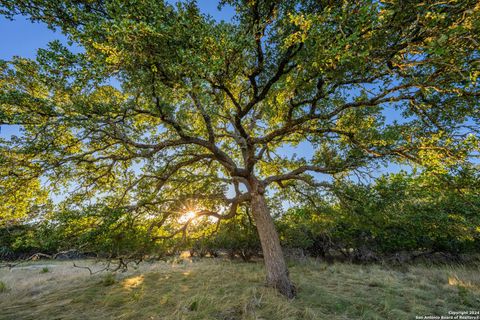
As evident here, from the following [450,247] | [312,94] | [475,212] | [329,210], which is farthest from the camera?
[450,247]

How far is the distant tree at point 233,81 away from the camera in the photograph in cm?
312

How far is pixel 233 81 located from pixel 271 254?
17.2 feet

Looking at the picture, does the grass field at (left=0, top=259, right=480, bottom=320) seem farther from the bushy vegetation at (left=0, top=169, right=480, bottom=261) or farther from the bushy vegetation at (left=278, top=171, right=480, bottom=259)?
the bushy vegetation at (left=278, top=171, right=480, bottom=259)

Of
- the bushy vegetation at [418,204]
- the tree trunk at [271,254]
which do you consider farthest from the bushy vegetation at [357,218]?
the tree trunk at [271,254]

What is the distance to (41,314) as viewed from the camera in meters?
4.72

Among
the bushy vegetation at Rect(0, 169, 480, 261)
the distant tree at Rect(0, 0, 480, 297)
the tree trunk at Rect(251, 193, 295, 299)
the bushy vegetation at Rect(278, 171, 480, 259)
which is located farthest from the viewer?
the tree trunk at Rect(251, 193, 295, 299)

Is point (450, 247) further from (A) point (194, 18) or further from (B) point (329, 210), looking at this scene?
(A) point (194, 18)

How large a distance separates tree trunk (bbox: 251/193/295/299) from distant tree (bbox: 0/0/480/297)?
0.04 meters

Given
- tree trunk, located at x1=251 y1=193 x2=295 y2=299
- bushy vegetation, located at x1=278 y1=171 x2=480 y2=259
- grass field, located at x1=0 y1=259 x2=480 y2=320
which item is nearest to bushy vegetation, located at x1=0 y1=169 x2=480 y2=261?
bushy vegetation, located at x1=278 y1=171 x2=480 y2=259

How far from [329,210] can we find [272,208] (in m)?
3.34

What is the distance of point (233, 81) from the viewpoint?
17.5 ft

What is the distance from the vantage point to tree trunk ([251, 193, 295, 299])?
5734 mm

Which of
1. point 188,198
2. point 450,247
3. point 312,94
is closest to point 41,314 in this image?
point 188,198

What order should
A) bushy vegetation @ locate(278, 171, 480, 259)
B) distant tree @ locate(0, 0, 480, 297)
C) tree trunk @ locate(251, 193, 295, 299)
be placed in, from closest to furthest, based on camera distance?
distant tree @ locate(0, 0, 480, 297) < bushy vegetation @ locate(278, 171, 480, 259) < tree trunk @ locate(251, 193, 295, 299)
